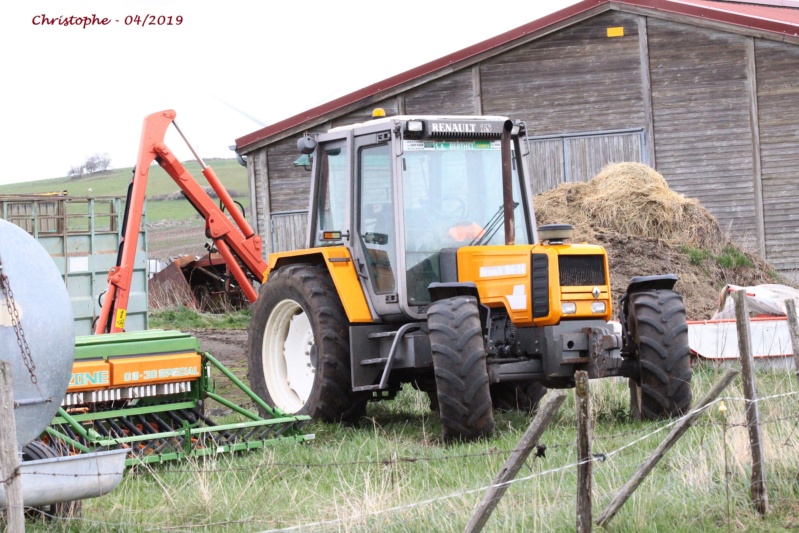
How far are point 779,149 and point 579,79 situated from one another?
11.1 feet

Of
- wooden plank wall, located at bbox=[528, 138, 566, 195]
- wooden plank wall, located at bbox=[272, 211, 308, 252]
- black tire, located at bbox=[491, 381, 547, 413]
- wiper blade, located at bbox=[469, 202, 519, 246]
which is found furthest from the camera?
wooden plank wall, located at bbox=[272, 211, 308, 252]

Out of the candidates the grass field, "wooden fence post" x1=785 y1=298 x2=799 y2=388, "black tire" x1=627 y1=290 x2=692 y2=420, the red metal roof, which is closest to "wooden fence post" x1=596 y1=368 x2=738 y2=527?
"wooden fence post" x1=785 y1=298 x2=799 y2=388

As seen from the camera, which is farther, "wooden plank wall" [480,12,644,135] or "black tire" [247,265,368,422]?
"wooden plank wall" [480,12,644,135]

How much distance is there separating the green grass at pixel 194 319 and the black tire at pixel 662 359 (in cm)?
1099

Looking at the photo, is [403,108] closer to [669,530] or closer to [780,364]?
[780,364]

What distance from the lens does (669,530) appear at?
5547 millimetres

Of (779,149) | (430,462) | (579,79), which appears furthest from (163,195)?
(430,462)

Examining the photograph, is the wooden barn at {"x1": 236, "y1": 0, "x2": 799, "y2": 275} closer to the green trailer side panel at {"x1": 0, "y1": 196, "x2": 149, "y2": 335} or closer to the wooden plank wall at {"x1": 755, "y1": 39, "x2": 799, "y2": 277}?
the wooden plank wall at {"x1": 755, "y1": 39, "x2": 799, "y2": 277}

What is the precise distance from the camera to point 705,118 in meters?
18.5

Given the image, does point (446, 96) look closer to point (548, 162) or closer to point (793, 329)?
point (548, 162)

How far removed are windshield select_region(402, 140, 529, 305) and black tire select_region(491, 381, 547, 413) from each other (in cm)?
133

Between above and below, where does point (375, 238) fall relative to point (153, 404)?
above

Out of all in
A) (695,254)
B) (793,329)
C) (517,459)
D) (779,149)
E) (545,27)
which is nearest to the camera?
(517,459)

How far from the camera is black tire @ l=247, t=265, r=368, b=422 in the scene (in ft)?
30.1
